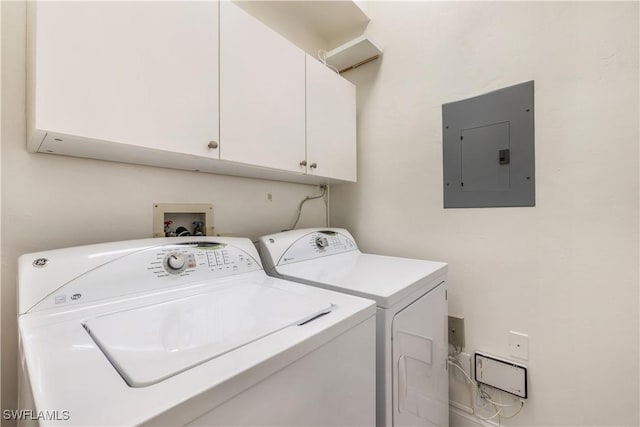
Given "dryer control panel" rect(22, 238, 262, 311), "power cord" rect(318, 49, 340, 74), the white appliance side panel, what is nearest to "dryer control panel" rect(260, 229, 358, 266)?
"dryer control panel" rect(22, 238, 262, 311)

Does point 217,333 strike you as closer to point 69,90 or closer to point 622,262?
point 69,90

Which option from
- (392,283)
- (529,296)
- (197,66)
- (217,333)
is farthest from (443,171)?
(217,333)

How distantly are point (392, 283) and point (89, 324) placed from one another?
33.6 inches

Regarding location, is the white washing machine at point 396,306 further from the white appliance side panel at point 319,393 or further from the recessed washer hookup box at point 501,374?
the recessed washer hookup box at point 501,374

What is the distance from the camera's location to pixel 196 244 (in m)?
1.00

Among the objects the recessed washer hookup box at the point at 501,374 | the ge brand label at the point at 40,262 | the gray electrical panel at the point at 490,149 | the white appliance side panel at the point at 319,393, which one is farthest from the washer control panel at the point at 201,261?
the recessed washer hookup box at the point at 501,374

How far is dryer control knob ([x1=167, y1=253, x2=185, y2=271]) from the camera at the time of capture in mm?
893

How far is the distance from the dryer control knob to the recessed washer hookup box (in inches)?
58.0

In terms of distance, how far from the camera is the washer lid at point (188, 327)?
0.47 metres

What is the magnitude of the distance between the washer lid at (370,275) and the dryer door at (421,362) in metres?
0.07

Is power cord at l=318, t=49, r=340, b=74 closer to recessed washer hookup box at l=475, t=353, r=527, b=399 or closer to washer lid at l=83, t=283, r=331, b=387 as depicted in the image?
washer lid at l=83, t=283, r=331, b=387

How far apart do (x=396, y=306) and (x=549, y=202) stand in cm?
92

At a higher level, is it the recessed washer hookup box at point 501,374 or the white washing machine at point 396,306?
the white washing machine at point 396,306

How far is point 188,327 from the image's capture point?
618mm
